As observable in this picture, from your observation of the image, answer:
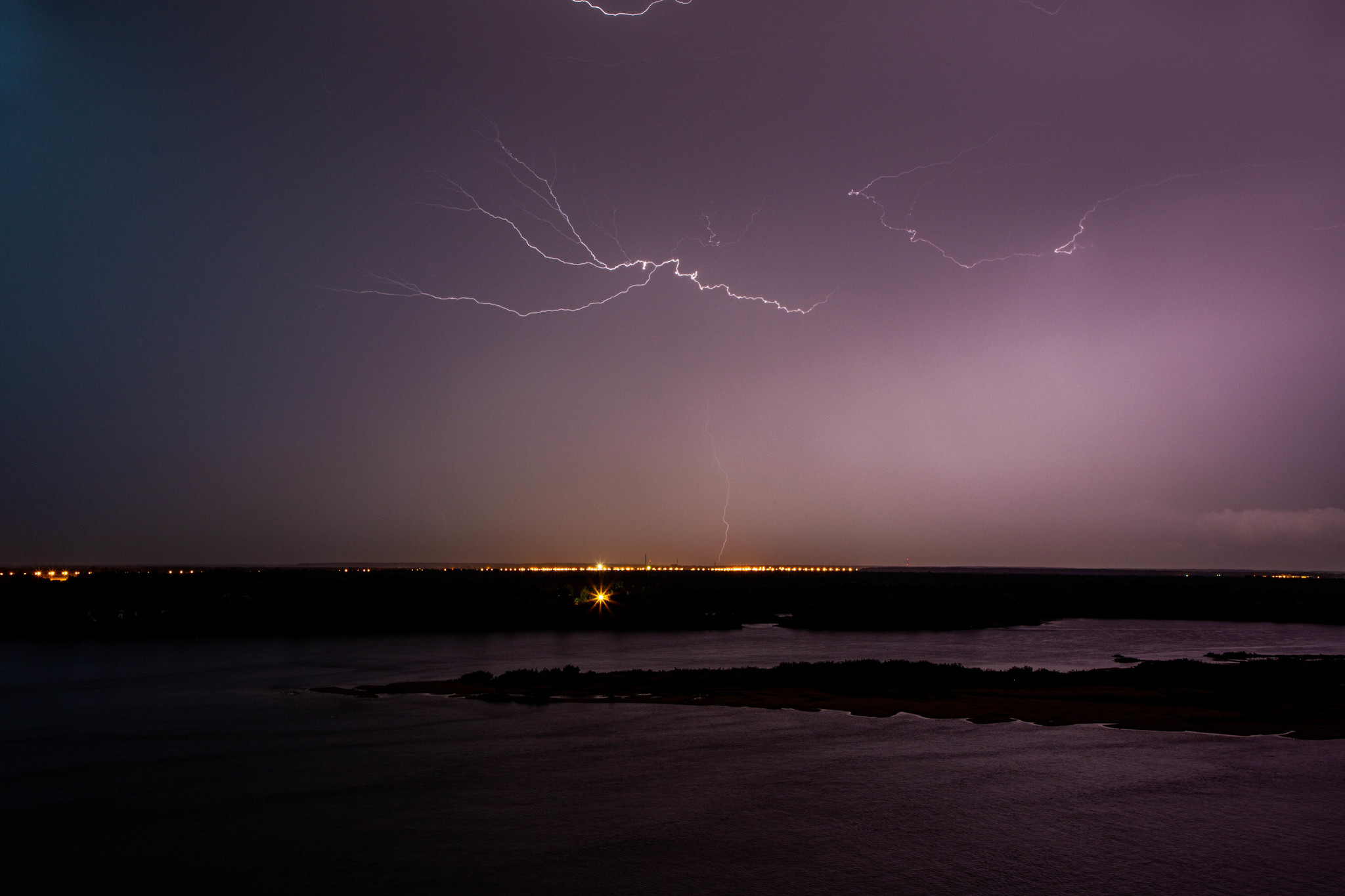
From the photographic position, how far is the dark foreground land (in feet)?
70.1

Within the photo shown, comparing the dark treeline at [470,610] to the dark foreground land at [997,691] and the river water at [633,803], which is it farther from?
the river water at [633,803]

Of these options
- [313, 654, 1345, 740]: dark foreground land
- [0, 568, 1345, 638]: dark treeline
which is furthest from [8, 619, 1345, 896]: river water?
[0, 568, 1345, 638]: dark treeline

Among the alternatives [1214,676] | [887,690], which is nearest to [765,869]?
[887,690]

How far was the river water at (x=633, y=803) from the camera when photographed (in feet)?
35.8

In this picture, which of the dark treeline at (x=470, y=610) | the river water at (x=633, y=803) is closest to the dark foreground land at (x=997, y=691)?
the river water at (x=633, y=803)

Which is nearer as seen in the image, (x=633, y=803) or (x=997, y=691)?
(x=633, y=803)

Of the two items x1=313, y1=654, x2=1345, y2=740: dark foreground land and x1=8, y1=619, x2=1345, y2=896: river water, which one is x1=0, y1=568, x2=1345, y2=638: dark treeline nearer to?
x1=313, y1=654, x2=1345, y2=740: dark foreground land

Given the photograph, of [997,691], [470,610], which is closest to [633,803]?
[997,691]

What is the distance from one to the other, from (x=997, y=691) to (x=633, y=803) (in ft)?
50.8

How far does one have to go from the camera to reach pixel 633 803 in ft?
46.0

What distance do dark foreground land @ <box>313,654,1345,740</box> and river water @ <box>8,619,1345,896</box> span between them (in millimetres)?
1502

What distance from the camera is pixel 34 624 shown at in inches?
2039

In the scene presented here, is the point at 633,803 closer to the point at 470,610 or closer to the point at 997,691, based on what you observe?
the point at 997,691

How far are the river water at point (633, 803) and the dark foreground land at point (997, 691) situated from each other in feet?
4.93
